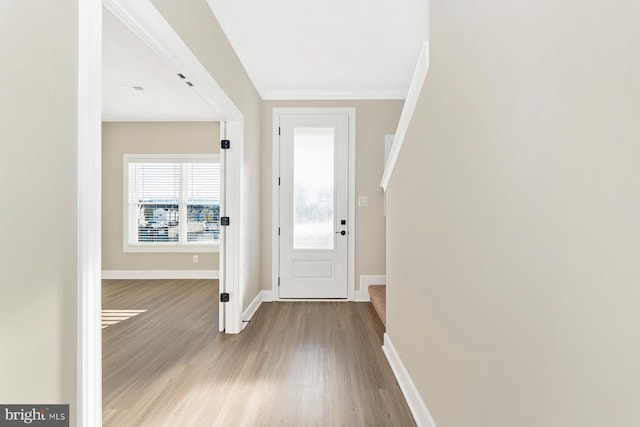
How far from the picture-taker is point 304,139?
13.8ft

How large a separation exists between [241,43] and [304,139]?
1440 mm

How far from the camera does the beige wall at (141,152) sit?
5.60m

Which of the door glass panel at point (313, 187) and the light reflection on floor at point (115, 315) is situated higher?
the door glass panel at point (313, 187)

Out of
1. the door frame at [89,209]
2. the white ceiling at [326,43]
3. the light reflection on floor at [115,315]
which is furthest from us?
the light reflection on floor at [115,315]

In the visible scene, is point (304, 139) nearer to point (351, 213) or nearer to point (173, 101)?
point (351, 213)

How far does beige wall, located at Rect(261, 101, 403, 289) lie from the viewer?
421 cm

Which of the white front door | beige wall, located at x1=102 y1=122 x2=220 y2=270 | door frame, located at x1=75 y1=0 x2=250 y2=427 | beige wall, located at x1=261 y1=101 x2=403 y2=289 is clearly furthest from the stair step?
beige wall, located at x1=102 y1=122 x2=220 y2=270

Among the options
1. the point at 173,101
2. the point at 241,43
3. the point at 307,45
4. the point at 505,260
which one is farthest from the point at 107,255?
the point at 505,260

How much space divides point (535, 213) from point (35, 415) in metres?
1.50

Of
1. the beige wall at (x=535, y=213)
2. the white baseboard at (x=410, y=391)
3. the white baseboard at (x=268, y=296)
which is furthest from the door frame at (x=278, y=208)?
the beige wall at (x=535, y=213)

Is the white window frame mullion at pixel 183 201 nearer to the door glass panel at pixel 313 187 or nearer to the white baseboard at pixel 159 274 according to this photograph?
the white baseboard at pixel 159 274

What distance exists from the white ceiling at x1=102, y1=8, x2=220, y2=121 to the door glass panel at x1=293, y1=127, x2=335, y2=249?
1.29m

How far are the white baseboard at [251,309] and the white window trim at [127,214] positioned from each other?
187cm

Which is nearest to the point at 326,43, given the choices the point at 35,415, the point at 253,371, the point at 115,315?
the point at 253,371
